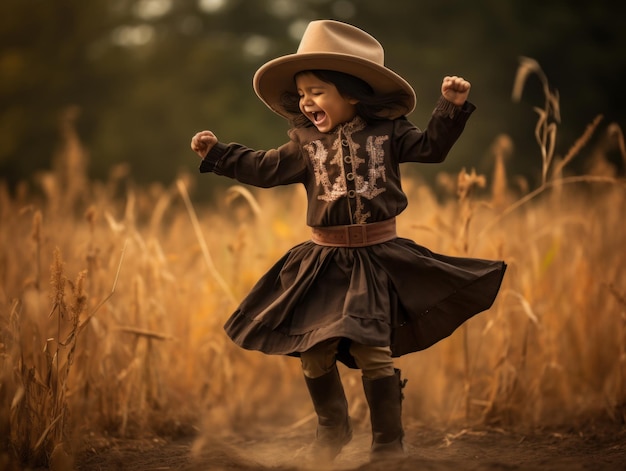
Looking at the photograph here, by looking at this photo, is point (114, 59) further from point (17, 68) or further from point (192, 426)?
point (192, 426)

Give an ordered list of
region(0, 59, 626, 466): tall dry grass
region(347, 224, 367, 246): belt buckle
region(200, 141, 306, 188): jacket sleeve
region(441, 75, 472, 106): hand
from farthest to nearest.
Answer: region(0, 59, 626, 466): tall dry grass
region(200, 141, 306, 188): jacket sleeve
region(347, 224, 367, 246): belt buckle
region(441, 75, 472, 106): hand

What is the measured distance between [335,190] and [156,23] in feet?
30.9

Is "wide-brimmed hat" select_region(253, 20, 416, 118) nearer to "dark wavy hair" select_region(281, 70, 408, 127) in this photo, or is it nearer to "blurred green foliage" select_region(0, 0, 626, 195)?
"dark wavy hair" select_region(281, 70, 408, 127)

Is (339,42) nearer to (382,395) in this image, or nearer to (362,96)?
(362,96)

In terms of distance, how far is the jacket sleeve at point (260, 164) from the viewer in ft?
8.05

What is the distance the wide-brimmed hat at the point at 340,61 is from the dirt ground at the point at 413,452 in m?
1.14

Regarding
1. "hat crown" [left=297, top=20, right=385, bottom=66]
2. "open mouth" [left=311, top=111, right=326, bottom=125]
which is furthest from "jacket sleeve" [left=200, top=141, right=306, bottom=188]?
"hat crown" [left=297, top=20, right=385, bottom=66]

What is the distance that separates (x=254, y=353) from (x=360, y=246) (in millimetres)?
1392

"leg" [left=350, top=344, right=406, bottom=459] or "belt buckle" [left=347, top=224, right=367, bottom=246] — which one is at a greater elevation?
"belt buckle" [left=347, top=224, right=367, bottom=246]

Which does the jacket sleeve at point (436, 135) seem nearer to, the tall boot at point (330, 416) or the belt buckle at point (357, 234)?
the belt buckle at point (357, 234)

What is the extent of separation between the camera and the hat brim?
2.31 metres

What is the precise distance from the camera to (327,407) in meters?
2.45

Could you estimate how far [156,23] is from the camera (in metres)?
11.0

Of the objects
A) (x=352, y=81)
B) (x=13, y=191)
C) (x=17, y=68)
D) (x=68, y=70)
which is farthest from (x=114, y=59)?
(x=352, y=81)
